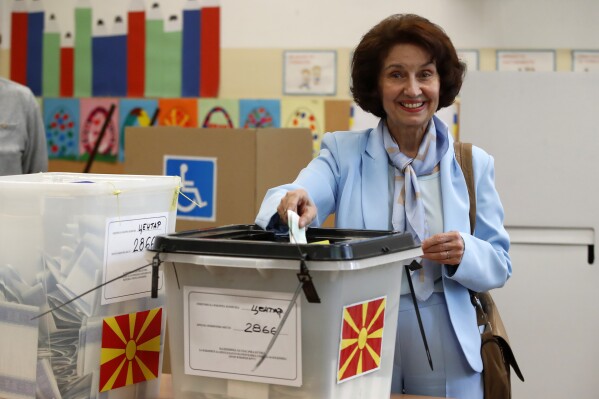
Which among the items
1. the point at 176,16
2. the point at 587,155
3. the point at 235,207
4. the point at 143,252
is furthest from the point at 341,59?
the point at 143,252

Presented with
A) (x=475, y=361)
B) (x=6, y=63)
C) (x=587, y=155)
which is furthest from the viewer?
(x=6, y=63)

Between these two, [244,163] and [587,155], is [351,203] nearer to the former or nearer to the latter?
[244,163]

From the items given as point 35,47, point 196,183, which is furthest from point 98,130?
point 196,183

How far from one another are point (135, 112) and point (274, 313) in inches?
122

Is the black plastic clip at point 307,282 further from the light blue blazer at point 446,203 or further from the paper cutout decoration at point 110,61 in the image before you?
the paper cutout decoration at point 110,61

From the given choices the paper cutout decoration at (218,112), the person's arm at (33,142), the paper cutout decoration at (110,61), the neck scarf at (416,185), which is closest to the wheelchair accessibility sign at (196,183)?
the person's arm at (33,142)

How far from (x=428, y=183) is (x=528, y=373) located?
6.70ft

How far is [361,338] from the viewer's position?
1.08m

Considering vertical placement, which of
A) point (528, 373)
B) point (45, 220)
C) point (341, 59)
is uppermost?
point (341, 59)

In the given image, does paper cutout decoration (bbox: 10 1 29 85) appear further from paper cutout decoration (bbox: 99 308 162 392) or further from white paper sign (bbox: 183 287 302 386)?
white paper sign (bbox: 183 287 302 386)

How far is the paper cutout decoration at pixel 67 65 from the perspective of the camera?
4078mm

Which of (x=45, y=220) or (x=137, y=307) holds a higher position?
(x=45, y=220)

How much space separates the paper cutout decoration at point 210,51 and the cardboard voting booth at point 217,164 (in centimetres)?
121

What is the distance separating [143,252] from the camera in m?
1.21
